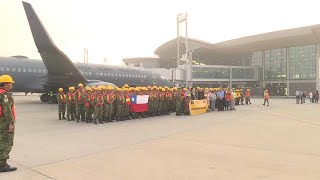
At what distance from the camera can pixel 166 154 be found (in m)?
7.80

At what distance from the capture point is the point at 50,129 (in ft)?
39.9

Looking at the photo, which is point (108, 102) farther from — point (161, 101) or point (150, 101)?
point (161, 101)

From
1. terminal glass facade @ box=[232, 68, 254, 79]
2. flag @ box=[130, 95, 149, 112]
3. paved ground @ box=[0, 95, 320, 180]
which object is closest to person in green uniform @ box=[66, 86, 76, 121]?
flag @ box=[130, 95, 149, 112]

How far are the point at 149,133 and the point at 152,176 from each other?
216 inches

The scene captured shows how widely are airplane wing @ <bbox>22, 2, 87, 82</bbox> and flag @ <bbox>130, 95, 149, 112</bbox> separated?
26.9 feet

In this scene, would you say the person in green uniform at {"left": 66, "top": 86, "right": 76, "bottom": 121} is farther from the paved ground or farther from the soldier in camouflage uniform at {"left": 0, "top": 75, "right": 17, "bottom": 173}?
the soldier in camouflage uniform at {"left": 0, "top": 75, "right": 17, "bottom": 173}

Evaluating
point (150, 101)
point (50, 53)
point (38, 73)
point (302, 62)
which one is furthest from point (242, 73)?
point (150, 101)

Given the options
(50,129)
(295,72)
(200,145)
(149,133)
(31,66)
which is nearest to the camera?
(200,145)

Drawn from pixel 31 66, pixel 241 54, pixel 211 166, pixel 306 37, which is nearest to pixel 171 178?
pixel 211 166

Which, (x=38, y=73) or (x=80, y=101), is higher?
(x=38, y=73)

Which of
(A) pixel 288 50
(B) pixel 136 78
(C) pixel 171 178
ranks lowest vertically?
(C) pixel 171 178

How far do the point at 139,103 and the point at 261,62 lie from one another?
6612 centimetres

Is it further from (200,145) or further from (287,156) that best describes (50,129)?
(287,156)

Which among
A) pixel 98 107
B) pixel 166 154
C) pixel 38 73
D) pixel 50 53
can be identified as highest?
pixel 50 53
